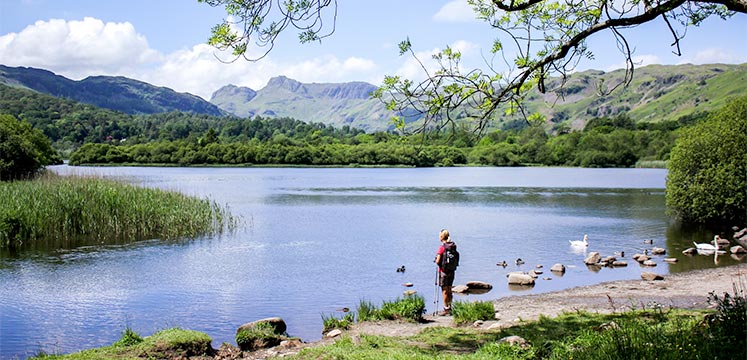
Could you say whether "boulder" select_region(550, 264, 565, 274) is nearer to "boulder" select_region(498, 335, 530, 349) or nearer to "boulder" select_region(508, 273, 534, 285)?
"boulder" select_region(508, 273, 534, 285)

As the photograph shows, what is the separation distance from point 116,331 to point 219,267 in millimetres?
9614

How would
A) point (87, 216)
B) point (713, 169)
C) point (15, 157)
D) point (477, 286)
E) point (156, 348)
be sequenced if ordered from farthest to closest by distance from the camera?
point (15, 157) < point (713, 169) < point (87, 216) < point (477, 286) < point (156, 348)

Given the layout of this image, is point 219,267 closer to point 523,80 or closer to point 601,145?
point 523,80

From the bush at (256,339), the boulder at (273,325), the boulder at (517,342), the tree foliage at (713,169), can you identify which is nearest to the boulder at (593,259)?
the tree foliage at (713,169)

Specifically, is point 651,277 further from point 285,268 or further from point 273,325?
point 285,268

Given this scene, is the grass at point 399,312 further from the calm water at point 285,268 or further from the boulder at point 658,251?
the boulder at point 658,251

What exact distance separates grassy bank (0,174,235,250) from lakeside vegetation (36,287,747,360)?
19242 mm

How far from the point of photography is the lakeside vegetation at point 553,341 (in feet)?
24.4

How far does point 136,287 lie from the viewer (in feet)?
69.4

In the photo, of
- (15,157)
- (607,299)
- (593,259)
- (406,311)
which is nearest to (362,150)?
(15,157)

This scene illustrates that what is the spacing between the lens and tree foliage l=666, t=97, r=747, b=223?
34375 mm

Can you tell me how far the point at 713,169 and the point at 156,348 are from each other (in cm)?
3288

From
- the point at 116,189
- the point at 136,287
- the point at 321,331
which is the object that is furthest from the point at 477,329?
the point at 116,189

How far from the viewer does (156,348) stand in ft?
38.6
